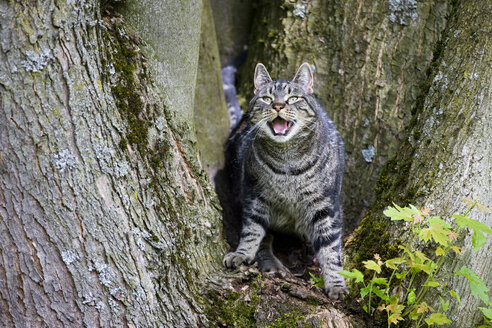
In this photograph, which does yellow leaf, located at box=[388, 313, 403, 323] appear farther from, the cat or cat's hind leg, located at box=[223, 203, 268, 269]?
cat's hind leg, located at box=[223, 203, 268, 269]

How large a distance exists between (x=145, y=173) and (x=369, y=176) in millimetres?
2011

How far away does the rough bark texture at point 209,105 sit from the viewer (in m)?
3.99

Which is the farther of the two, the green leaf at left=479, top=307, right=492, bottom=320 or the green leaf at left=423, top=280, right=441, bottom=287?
the green leaf at left=479, top=307, right=492, bottom=320

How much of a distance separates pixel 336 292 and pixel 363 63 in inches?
75.4

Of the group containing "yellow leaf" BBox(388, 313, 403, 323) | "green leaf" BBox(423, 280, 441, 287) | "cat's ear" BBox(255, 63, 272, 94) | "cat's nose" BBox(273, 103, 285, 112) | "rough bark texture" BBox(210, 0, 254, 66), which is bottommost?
"yellow leaf" BBox(388, 313, 403, 323)

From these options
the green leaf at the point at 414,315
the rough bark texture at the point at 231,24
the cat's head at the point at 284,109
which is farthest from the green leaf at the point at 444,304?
the rough bark texture at the point at 231,24

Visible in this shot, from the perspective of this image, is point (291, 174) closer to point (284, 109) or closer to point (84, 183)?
point (284, 109)

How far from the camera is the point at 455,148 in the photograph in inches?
108

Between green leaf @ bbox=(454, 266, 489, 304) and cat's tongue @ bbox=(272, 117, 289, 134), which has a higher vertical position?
cat's tongue @ bbox=(272, 117, 289, 134)

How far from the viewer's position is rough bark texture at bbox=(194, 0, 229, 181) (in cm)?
399

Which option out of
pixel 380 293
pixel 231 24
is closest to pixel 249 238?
pixel 380 293

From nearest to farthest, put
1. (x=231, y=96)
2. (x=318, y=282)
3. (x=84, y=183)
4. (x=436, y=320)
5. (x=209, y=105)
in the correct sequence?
(x=84, y=183) < (x=436, y=320) < (x=318, y=282) < (x=209, y=105) < (x=231, y=96)

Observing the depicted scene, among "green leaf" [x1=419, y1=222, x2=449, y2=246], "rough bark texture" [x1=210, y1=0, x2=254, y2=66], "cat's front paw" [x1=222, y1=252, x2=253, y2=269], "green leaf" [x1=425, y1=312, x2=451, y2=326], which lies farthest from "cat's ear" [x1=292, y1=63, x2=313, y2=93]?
"green leaf" [x1=425, y1=312, x2=451, y2=326]

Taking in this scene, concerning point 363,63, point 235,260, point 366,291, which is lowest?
point 235,260
